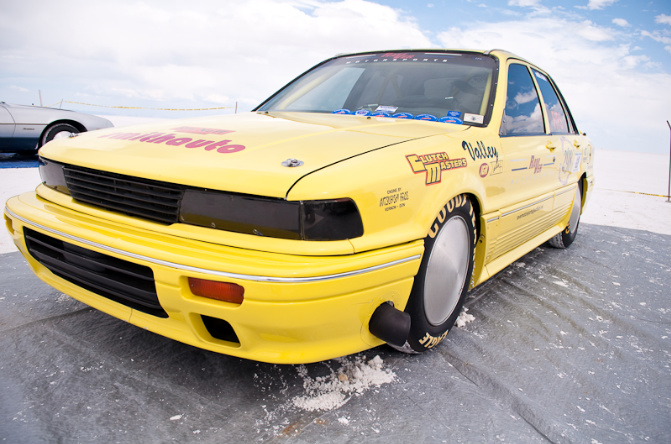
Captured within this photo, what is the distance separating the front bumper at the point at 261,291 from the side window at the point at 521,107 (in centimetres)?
131

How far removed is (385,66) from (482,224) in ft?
3.97

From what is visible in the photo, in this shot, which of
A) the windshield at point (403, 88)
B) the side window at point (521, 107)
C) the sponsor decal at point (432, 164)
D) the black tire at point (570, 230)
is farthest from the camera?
the black tire at point (570, 230)

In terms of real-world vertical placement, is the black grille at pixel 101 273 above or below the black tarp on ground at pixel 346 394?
above

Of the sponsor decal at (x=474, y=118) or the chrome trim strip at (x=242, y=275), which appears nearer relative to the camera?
the chrome trim strip at (x=242, y=275)

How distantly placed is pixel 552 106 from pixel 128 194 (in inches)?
124

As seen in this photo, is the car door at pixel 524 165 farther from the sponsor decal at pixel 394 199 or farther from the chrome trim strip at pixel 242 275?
the chrome trim strip at pixel 242 275

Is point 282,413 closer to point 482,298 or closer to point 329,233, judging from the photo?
point 329,233

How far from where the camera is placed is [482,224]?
2.16 meters

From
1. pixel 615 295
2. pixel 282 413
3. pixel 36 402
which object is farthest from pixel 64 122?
pixel 615 295

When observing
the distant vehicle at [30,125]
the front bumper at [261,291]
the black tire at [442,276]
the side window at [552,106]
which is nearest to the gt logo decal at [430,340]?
the black tire at [442,276]

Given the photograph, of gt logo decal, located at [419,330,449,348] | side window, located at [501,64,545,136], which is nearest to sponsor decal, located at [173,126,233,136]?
gt logo decal, located at [419,330,449,348]

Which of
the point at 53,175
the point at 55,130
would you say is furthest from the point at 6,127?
the point at 53,175

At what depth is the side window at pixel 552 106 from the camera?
328 cm

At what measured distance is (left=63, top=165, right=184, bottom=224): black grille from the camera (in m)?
1.52
